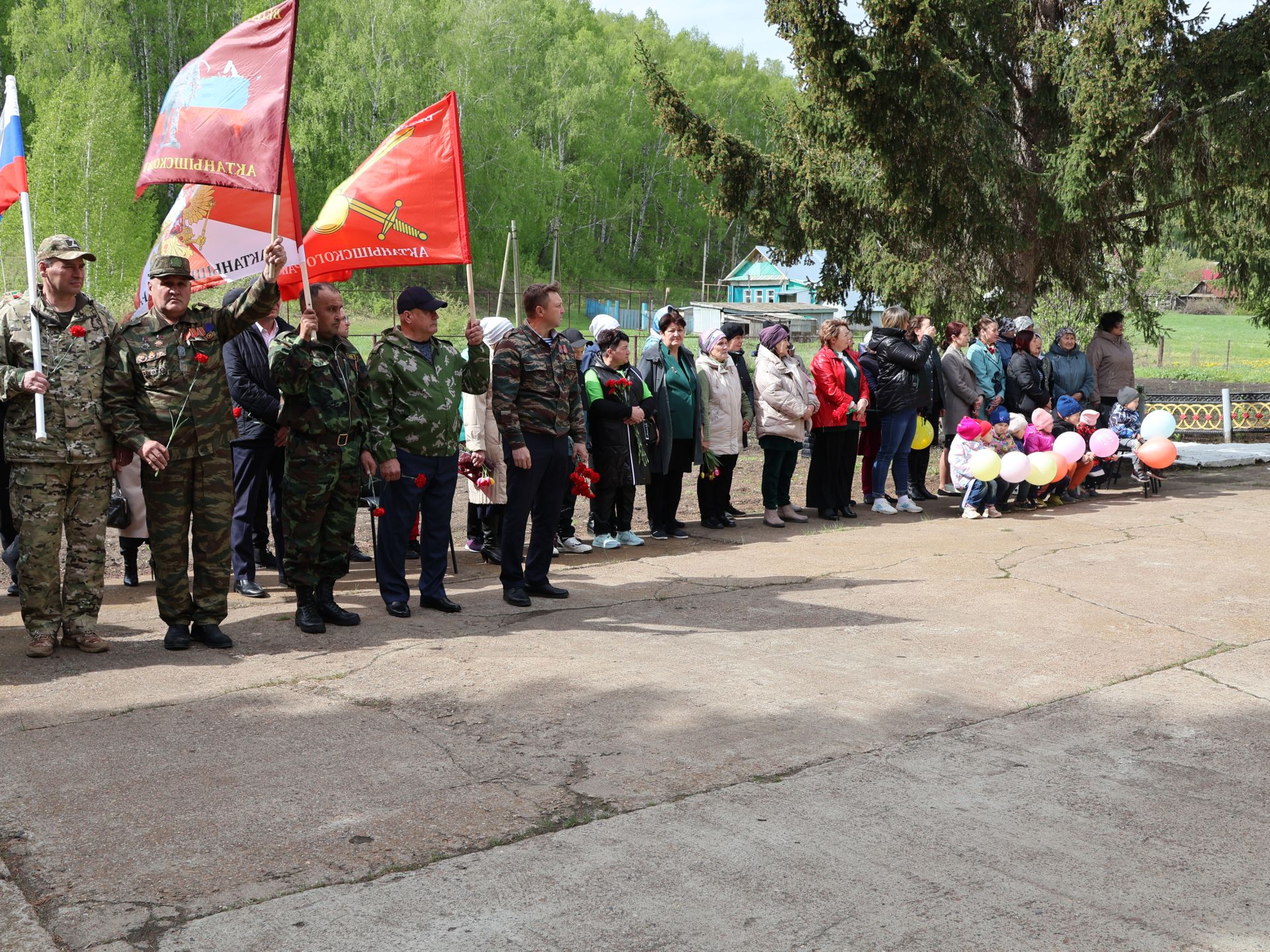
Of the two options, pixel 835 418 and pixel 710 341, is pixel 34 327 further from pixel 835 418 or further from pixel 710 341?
pixel 835 418

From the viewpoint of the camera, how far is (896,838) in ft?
12.4

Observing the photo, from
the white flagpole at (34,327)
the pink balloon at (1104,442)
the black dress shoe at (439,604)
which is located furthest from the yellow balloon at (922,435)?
the white flagpole at (34,327)

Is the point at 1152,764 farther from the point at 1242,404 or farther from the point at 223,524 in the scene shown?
the point at 1242,404

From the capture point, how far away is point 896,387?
427 inches

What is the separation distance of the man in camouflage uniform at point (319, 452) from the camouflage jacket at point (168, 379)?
0.41 metres

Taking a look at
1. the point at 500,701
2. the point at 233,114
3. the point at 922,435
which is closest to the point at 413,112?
the point at 922,435

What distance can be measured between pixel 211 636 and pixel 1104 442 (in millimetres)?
9017

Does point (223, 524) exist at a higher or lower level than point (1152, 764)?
higher

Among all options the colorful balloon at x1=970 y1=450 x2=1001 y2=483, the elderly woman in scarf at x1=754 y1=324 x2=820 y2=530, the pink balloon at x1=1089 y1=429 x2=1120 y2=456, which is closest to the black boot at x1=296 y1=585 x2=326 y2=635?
the elderly woman in scarf at x1=754 y1=324 x2=820 y2=530

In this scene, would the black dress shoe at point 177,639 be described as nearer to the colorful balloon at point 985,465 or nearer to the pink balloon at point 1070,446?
the colorful balloon at point 985,465

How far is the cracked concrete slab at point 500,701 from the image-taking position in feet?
12.0

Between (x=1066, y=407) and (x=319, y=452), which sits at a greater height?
(x=319, y=452)

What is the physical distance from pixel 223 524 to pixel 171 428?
547 millimetres

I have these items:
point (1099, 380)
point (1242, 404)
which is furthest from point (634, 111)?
point (1099, 380)
